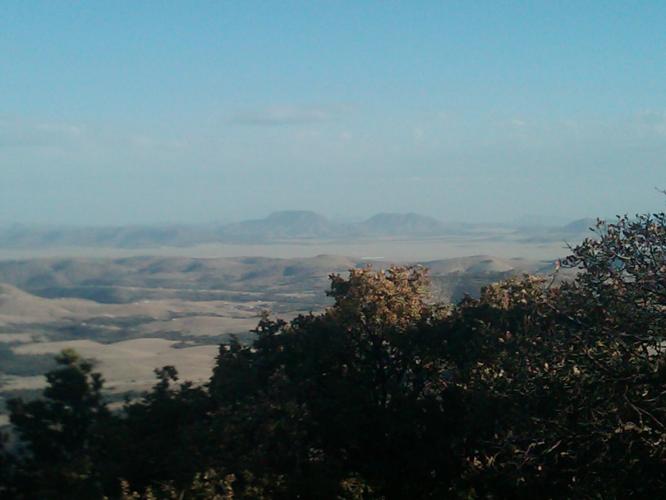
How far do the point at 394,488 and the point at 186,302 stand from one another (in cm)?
6226

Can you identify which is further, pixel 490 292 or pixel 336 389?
pixel 490 292

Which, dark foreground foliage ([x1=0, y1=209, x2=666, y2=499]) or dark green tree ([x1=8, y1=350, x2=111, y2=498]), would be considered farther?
dark green tree ([x1=8, y1=350, x2=111, y2=498])

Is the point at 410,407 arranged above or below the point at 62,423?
above

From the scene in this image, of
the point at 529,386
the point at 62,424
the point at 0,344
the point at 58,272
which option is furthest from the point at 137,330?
the point at 58,272

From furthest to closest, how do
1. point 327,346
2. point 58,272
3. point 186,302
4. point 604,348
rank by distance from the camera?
point 58,272, point 186,302, point 327,346, point 604,348

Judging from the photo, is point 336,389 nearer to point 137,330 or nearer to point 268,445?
point 268,445

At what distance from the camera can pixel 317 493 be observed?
11.9 m

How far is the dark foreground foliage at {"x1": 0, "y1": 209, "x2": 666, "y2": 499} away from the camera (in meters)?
10.2

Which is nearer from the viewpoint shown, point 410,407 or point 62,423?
point 410,407

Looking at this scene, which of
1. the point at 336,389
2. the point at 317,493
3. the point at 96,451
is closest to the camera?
the point at 317,493

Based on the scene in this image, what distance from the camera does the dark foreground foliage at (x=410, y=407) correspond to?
10.2m

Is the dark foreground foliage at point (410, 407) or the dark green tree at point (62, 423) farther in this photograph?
the dark green tree at point (62, 423)

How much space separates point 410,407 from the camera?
47.8ft

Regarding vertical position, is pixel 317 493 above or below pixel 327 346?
below
